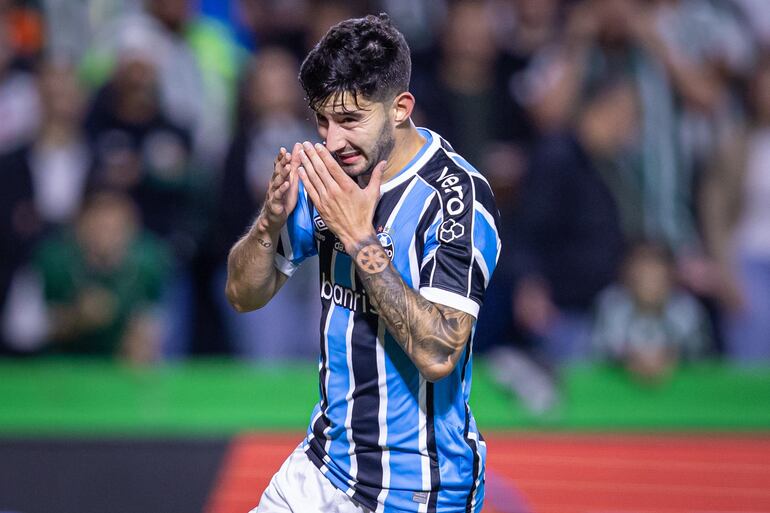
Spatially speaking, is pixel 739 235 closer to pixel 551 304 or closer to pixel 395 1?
pixel 551 304

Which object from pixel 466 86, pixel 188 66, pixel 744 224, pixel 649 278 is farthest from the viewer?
pixel 188 66

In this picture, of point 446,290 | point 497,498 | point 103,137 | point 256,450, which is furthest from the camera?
point 103,137

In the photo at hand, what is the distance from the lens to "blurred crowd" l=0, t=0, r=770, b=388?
598 cm

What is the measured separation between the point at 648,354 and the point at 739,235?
91 cm

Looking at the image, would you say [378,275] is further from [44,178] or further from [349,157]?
[44,178]

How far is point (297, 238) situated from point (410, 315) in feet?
1.72

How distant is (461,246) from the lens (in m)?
2.38

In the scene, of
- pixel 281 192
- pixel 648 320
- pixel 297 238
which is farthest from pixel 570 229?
pixel 281 192

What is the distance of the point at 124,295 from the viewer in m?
6.00

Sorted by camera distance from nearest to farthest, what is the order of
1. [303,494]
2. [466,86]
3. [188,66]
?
[303,494]
[466,86]
[188,66]

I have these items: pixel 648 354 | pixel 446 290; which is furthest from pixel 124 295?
pixel 446 290

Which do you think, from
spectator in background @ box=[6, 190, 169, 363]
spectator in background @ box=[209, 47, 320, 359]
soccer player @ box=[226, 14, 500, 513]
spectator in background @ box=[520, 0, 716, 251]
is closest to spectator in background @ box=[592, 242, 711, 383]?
spectator in background @ box=[520, 0, 716, 251]

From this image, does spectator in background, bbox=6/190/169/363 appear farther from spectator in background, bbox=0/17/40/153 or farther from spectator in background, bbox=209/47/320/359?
spectator in background, bbox=0/17/40/153

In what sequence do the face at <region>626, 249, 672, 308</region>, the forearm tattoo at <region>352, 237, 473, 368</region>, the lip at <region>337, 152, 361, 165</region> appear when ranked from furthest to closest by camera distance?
the face at <region>626, 249, 672, 308</region> → the lip at <region>337, 152, 361, 165</region> → the forearm tattoo at <region>352, 237, 473, 368</region>
